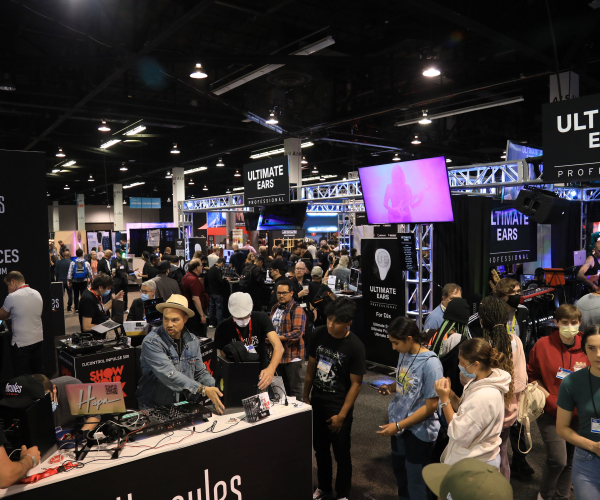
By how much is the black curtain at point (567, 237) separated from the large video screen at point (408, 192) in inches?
245

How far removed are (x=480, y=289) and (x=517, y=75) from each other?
11.4ft

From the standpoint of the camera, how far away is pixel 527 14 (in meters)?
6.18

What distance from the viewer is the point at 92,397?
2293 mm

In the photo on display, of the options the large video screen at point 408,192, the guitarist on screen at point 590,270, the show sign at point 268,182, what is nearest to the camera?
the large video screen at point 408,192

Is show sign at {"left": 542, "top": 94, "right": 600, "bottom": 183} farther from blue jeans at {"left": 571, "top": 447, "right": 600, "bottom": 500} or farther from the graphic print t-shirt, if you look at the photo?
blue jeans at {"left": 571, "top": 447, "right": 600, "bottom": 500}

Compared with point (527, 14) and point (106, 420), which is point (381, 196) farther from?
point (106, 420)

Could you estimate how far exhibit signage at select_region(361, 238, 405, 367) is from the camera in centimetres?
616

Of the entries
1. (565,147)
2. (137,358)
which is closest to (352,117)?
(565,147)

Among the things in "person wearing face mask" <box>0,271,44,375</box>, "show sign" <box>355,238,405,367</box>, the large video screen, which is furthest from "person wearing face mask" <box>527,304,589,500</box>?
"person wearing face mask" <box>0,271,44,375</box>

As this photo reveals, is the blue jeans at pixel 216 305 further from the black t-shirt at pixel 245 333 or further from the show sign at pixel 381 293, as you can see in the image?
the black t-shirt at pixel 245 333

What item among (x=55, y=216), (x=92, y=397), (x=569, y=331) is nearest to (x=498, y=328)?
(x=569, y=331)

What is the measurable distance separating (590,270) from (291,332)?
707 cm

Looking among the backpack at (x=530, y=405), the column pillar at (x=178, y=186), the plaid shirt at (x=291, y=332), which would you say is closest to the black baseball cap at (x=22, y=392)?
the plaid shirt at (x=291, y=332)

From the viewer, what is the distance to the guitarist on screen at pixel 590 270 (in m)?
7.79
